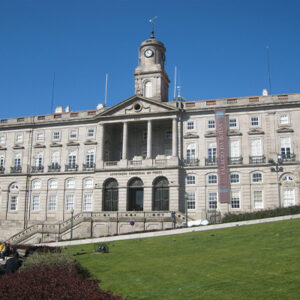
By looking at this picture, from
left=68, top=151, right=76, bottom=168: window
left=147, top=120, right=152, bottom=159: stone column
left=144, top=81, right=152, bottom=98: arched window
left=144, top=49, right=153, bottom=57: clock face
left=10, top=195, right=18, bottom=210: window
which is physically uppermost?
left=144, top=49, right=153, bottom=57: clock face

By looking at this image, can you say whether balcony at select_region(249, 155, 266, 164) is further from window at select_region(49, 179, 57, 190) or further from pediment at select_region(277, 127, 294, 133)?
window at select_region(49, 179, 57, 190)

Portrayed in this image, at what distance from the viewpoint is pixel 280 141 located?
50.6m

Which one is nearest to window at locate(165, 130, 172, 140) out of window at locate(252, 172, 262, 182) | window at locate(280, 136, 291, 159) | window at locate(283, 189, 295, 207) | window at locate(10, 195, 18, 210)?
window at locate(252, 172, 262, 182)

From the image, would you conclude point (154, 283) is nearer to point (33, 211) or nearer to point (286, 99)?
point (286, 99)

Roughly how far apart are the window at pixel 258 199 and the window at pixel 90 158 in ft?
74.9

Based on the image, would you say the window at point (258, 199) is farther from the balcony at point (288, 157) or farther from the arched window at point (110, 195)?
the arched window at point (110, 195)

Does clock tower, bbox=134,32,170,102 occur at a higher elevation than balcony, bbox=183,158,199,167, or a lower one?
higher

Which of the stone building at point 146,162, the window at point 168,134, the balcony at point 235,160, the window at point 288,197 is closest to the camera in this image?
the window at point 288,197

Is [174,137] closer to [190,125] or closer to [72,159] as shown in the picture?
[190,125]

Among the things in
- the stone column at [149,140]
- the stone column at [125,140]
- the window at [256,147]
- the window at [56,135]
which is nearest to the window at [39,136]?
the window at [56,135]

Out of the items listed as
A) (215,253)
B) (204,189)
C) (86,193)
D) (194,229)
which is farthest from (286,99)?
(215,253)

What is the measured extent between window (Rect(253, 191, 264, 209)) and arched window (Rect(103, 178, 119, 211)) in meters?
18.0

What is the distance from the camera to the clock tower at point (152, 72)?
59.0m

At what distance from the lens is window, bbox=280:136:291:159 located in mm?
49938
